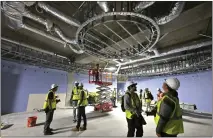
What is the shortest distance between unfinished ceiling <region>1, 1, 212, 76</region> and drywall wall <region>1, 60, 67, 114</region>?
46 cm

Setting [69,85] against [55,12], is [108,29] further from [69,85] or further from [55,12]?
[69,85]

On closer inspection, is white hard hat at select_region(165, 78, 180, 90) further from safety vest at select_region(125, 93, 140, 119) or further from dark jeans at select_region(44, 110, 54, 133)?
dark jeans at select_region(44, 110, 54, 133)

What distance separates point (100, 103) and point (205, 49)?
5.31m

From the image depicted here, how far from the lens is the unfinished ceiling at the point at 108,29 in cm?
249

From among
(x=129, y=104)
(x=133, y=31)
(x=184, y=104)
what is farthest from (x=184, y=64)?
(x=129, y=104)

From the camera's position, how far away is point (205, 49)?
488 cm

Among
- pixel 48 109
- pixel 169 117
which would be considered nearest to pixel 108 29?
pixel 48 109

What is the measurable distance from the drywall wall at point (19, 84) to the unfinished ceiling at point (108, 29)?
1.51ft

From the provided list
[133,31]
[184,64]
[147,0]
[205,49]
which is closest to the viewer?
[147,0]

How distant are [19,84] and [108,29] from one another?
5.23 metres

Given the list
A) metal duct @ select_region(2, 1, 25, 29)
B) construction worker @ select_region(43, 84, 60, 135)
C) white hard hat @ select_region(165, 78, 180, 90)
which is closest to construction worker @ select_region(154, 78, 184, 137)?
white hard hat @ select_region(165, 78, 180, 90)

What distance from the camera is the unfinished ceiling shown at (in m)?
2.49

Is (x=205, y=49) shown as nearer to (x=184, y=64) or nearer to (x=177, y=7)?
(x=184, y=64)

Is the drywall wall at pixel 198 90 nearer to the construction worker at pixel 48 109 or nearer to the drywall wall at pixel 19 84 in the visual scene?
the construction worker at pixel 48 109
